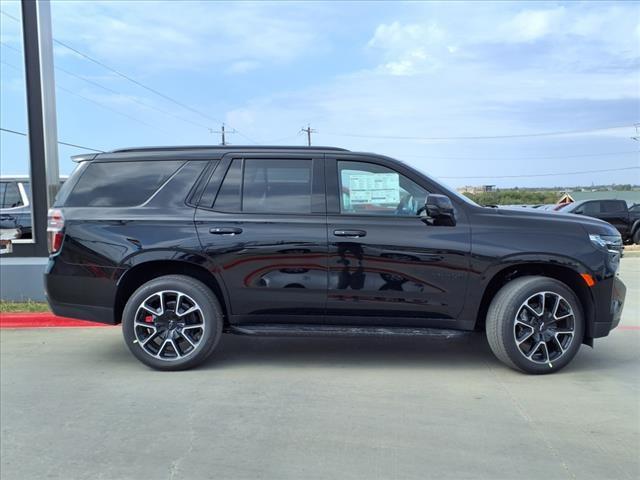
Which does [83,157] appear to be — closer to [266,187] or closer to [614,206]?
[266,187]

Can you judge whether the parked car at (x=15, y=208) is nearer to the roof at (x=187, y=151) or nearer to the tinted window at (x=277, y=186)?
the roof at (x=187, y=151)

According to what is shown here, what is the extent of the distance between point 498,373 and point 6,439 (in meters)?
3.87

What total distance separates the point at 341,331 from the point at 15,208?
7.70 metres

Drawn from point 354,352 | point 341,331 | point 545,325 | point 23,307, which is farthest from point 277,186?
point 23,307

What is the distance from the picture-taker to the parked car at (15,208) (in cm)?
903

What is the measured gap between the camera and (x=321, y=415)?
3895 millimetres

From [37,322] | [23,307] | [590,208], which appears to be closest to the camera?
[37,322]

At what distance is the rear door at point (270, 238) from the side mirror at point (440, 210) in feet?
3.01

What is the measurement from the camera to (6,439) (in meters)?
3.57

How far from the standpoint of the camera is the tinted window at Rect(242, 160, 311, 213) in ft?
15.9

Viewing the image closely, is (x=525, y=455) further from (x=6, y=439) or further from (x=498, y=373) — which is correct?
(x=6, y=439)

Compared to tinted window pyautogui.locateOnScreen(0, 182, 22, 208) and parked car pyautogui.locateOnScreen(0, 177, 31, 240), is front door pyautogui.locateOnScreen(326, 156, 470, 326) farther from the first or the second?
tinted window pyautogui.locateOnScreen(0, 182, 22, 208)

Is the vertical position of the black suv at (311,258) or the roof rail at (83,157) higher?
the roof rail at (83,157)

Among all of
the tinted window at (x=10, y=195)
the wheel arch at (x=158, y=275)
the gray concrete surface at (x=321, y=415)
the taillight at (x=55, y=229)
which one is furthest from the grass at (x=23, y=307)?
the tinted window at (x=10, y=195)
